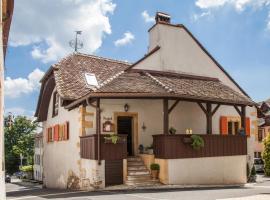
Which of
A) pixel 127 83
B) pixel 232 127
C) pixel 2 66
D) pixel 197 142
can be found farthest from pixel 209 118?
pixel 2 66

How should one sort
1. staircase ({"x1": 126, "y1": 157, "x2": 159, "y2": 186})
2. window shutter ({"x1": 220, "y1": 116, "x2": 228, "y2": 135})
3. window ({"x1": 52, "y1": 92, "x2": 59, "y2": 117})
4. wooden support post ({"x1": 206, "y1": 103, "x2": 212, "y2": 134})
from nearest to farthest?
staircase ({"x1": 126, "y1": 157, "x2": 159, "y2": 186}) < wooden support post ({"x1": 206, "y1": 103, "x2": 212, "y2": 134}) < window shutter ({"x1": 220, "y1": 116, "x2": 228, "y2": 135}) < window ({"x1": 52, "y1": 92, "x2": 59, "y2": 117})

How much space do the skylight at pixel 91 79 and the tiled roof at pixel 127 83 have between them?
0.74ft

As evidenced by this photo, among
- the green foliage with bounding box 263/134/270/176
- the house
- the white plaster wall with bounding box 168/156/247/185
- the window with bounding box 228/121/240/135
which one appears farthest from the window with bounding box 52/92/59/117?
the green foliage with bounding box 263/134/270/176

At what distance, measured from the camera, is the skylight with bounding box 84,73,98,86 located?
67.0 ft

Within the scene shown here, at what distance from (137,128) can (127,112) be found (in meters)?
1.01

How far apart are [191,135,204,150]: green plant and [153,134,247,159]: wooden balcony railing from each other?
0.56 feet

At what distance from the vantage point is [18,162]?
7431 centimetres

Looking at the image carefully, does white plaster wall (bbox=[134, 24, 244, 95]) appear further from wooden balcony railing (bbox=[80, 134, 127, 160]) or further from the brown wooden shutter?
the brown wooden shutter

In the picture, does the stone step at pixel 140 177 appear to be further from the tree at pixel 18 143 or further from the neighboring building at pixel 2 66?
the tree at pixel 18 143

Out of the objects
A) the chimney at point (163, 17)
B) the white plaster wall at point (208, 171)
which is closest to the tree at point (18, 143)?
the chimney at point (163, 17)

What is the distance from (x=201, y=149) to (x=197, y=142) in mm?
658

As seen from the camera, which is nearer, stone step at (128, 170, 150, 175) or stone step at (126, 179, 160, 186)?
stone step at (126, 179, 160, 186)

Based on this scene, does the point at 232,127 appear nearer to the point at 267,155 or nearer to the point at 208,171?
the point at 267,155

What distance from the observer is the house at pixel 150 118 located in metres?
16.3
